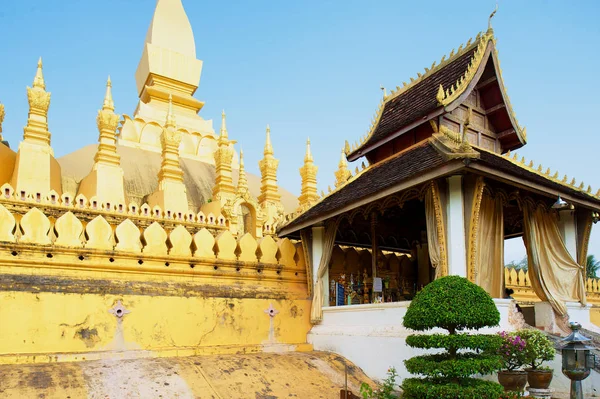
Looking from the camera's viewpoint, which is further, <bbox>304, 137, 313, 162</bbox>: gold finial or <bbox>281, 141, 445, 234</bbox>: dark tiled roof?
<bbox>304, 137, 313, 162</bbox>: gold finial

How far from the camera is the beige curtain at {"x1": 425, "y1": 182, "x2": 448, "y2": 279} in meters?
7.57

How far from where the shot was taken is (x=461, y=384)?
5746 millimetres

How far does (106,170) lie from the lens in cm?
1508

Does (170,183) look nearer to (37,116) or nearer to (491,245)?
(37,116)

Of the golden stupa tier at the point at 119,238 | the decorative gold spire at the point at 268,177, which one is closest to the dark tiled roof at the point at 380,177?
the golden stupa tier at the point at 119,238

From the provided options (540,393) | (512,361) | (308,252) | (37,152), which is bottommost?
(540,393)

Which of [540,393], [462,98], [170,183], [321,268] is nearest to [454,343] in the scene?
[540,393]

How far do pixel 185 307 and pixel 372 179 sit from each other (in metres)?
3.83

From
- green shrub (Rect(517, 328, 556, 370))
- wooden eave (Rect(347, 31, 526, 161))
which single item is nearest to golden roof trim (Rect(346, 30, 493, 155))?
wooden eave (Rect(347, 31, 526, 161))

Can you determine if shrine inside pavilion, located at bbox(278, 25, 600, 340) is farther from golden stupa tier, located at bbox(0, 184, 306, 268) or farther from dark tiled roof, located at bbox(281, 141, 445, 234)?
golden stupa tier, located at bbox(0, 184, 306, 268)

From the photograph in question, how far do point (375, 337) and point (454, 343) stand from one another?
2.93 metres

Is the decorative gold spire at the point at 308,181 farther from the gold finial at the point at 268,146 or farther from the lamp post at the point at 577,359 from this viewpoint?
the lamp post at the point at 577,359

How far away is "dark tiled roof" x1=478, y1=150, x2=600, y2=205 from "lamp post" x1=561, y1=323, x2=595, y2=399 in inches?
88.0

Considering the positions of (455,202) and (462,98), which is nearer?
(455,202)
